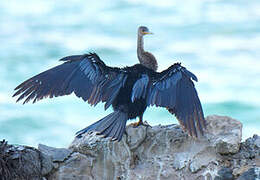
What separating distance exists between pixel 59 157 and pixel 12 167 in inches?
22.8

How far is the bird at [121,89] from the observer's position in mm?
7891

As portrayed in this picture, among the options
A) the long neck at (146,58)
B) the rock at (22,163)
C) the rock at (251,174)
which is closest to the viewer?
the rock at (251,174)

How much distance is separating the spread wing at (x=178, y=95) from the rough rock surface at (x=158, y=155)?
16 centimetres

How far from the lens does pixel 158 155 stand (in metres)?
7.80

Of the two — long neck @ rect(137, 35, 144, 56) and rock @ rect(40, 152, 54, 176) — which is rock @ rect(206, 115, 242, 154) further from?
long neck @ rect(137, 35, 144, 56)

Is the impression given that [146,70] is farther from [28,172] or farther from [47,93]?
[28,172]

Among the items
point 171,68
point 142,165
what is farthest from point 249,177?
point 171,68

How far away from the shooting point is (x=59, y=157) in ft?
24.9

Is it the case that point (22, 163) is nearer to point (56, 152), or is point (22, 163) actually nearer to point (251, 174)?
point (56, 152)

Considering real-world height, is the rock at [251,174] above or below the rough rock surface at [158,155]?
below

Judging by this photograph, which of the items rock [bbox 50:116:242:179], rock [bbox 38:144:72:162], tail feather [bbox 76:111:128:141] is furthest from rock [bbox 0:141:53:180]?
tail feather [bbox 76:111:128:141]

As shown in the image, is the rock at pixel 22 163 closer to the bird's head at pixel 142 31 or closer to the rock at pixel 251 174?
the rock at pixel 251 174

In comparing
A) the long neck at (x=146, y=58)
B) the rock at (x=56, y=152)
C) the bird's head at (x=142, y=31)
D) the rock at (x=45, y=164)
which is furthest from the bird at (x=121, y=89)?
the bird's head at (x=142, y=31)

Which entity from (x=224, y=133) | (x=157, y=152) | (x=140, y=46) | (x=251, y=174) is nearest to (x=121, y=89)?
(x=157, y=152)
